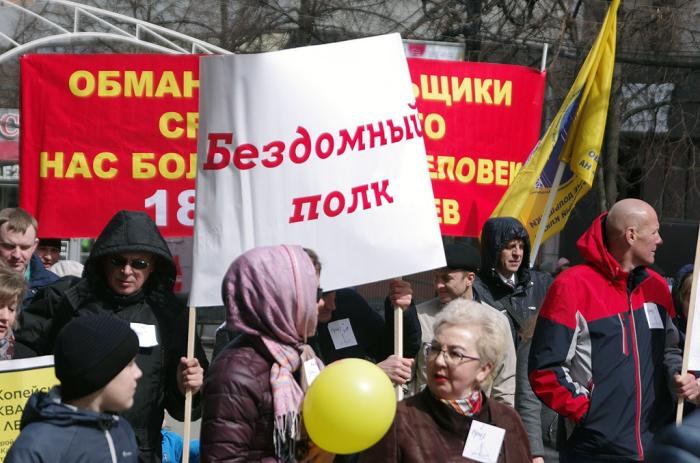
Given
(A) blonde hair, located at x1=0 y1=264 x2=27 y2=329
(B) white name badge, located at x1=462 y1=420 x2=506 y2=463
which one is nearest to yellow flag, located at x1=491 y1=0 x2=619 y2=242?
(A) blonde hair, located at x1=0 y1=264 x2=27 y2=329

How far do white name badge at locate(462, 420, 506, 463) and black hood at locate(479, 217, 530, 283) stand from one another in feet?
8.51

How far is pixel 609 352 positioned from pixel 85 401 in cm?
248

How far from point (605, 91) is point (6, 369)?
4636 mm

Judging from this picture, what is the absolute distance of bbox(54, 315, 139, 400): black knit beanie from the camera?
3.43 meters

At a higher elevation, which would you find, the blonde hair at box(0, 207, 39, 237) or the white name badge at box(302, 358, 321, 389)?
the blonde hair at box(0, 207, 39, 237)

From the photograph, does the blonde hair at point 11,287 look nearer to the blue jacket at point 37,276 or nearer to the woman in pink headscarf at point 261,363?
the blue jacket at point 37,276

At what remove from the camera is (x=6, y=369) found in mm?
4750

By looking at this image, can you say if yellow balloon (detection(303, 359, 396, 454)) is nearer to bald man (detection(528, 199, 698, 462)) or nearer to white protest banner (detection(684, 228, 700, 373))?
bald man (detection(528, 199, 698, 462))

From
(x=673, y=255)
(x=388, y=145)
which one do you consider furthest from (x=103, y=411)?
(x=673, y=255)

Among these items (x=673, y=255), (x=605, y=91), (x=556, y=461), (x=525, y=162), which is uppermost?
(x=605, y=91)

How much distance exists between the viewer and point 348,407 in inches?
131

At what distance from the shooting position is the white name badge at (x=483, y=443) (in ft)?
12.6

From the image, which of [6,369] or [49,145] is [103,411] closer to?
[6,369]

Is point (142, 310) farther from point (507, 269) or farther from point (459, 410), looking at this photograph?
point (507, 269)
